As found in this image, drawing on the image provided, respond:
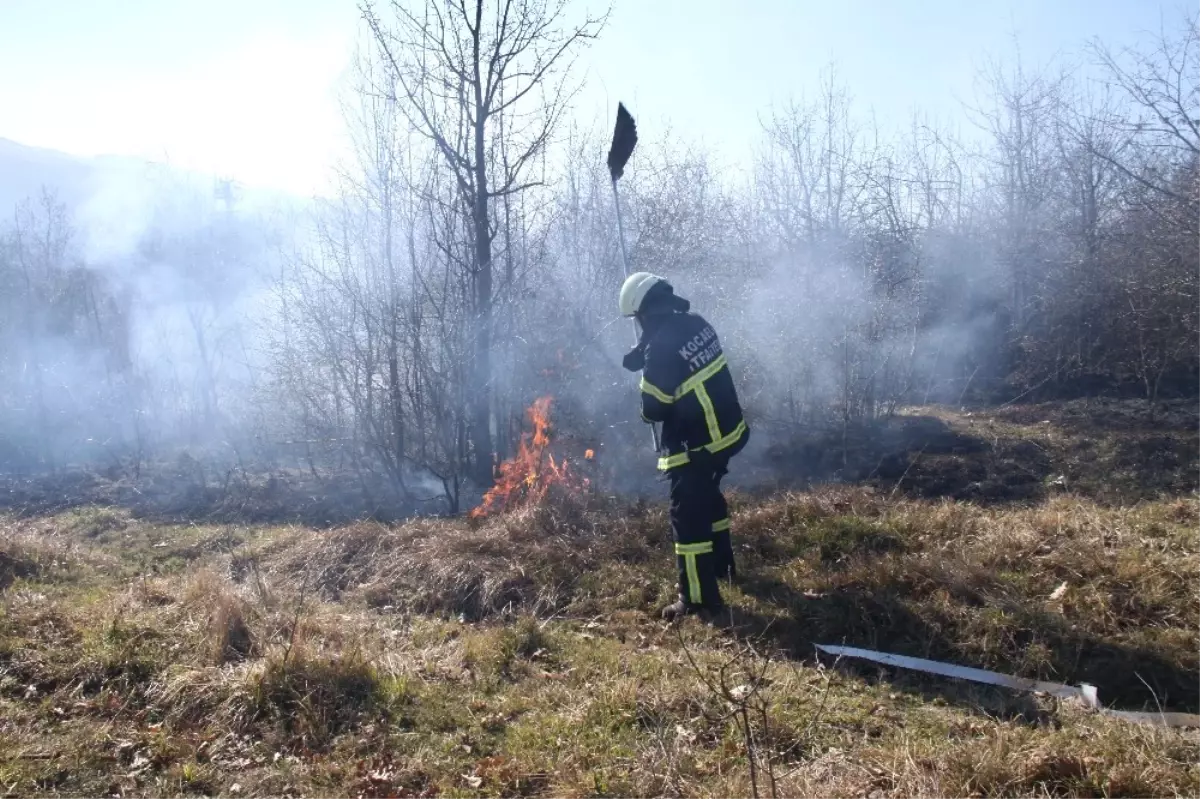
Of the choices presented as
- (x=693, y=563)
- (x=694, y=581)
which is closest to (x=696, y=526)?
(x=693, y=563)

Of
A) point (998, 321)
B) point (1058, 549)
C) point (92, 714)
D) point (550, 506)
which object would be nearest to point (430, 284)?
point (550, 506)

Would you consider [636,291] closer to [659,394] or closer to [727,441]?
[659,394]

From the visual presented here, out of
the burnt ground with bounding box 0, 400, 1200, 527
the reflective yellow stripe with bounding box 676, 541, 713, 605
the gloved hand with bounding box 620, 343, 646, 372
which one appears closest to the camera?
the reflective yellow stripe with bounding box 676, 541, 713, 605

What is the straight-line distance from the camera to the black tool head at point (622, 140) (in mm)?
7102

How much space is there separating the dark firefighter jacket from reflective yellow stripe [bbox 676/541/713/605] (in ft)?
1.66

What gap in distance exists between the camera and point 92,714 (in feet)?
12.4

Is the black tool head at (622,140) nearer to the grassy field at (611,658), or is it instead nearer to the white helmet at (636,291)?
the white helmet at (636,291)

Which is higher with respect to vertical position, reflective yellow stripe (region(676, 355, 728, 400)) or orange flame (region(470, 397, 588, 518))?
reflective yellow stripe (region(676, 355, 728, 400))

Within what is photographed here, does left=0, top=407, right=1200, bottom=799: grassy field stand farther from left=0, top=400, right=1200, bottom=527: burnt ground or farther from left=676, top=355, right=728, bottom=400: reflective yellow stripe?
Result: left=676, top=355, right=728, bottom=400: reflective yellow stripe

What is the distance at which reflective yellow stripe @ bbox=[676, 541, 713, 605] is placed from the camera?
4.86 meters

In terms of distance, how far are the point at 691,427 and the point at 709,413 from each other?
147 mm

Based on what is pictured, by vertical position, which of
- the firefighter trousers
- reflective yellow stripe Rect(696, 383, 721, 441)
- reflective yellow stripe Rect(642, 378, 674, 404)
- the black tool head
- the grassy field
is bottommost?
the grassy field

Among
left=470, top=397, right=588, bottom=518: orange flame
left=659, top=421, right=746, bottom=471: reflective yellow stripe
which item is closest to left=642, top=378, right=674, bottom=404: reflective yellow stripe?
left=659, top=421, right=746, bottom=471: reflective yellow stripe

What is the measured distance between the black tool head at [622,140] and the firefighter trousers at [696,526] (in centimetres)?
334
